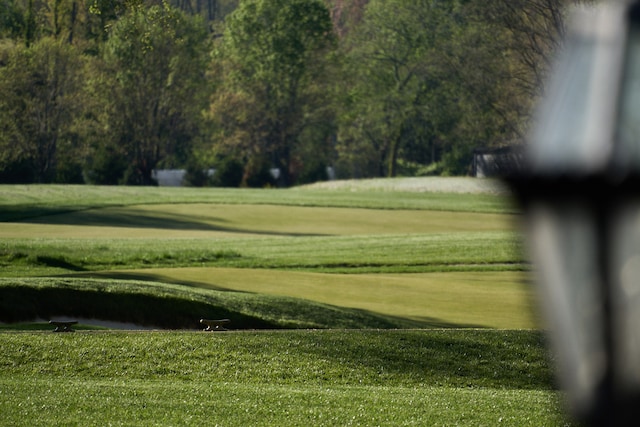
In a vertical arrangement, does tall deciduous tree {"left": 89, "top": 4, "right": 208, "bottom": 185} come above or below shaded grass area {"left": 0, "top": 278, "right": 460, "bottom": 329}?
above

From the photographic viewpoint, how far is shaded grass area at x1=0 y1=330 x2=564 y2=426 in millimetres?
9766

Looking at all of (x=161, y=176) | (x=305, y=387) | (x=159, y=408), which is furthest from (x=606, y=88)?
(x=161, y=176)

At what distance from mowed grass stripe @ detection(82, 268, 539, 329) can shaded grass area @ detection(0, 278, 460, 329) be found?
28.7 inches

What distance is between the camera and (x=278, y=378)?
12.6 m

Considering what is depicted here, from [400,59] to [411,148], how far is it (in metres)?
8.80

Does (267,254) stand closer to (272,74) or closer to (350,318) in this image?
(350,318)

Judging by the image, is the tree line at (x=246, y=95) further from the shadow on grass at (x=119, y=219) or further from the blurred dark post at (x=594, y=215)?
the blurred dark post at (x=594, y=215)

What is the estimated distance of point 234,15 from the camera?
7888 cm

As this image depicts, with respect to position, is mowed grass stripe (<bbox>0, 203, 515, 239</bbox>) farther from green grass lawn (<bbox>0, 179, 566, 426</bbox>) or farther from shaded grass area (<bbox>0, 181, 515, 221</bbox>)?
shaded grass area (<bbox>0, 181, 515, 221</bbox>)

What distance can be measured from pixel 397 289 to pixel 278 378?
1022cm

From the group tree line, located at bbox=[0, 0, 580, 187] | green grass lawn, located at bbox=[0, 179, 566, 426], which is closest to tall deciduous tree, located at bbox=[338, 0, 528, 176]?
tree line, located at bbox=[0, 0, 580, 187]

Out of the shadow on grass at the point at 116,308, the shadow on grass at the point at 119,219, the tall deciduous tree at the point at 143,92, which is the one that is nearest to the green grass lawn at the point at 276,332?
the shadow on grass at the point at 116,308

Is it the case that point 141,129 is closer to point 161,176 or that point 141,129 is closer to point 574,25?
point 161,176

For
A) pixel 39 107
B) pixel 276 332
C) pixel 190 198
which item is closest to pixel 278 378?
pixel 276 332
